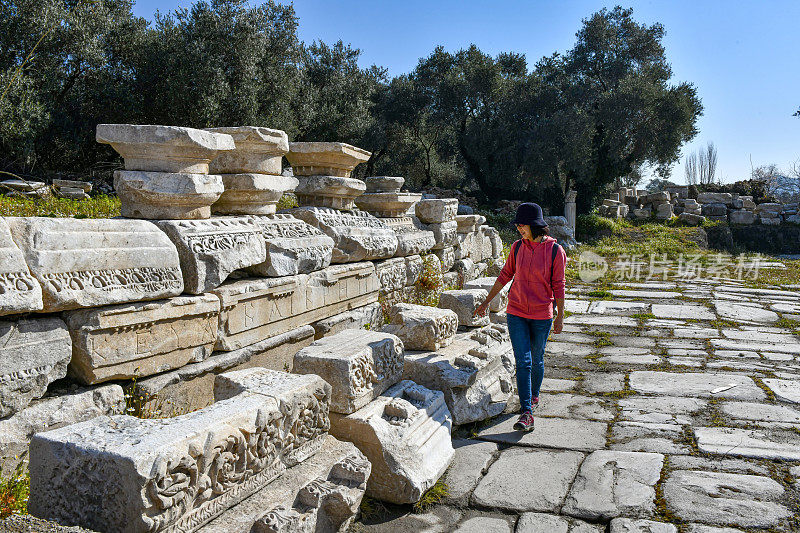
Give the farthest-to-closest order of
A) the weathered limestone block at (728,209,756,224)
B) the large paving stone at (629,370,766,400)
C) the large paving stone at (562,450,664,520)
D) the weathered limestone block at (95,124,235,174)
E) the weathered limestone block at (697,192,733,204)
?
the weathered limestone block at (697,192,733,204) → the weathered limestone block at (728,209,756,224) → the large paving stone at (629,370,766,400) → the weathered limestone block at (95,124,235,174) → the large paving stone at (562,450,664,520)

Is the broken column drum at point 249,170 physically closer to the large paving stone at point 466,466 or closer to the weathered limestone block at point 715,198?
the large paving stone at point 466,466

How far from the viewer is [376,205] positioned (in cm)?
701

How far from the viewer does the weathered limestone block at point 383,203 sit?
273 inches

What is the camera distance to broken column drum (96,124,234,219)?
3.66 m

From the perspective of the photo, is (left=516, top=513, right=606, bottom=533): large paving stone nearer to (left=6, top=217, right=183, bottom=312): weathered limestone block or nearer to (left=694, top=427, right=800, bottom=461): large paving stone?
(left=694, top=427, right=800, bottom=461): large paving stone

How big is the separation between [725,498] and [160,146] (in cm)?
381

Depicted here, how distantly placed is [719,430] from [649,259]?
437 inches

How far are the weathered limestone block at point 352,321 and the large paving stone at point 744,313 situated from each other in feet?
17.4

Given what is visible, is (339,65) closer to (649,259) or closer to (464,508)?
(649,259)

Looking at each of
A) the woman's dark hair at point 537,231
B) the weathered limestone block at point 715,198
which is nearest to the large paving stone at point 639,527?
the woman's dark hair at point 537,231

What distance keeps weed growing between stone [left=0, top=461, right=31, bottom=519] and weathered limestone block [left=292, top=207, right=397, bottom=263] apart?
10.2 ft

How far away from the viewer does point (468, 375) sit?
4418 mm

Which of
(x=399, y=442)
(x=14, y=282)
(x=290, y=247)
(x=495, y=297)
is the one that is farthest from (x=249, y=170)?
(x=495, y=297)

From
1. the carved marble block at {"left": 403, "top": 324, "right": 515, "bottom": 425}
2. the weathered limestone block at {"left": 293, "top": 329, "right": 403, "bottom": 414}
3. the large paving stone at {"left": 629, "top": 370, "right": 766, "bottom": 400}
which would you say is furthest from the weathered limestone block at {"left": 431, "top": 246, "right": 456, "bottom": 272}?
the weathered limestone block at {"left": 293, "top": 329, "right": 403, "bottom": 414}
